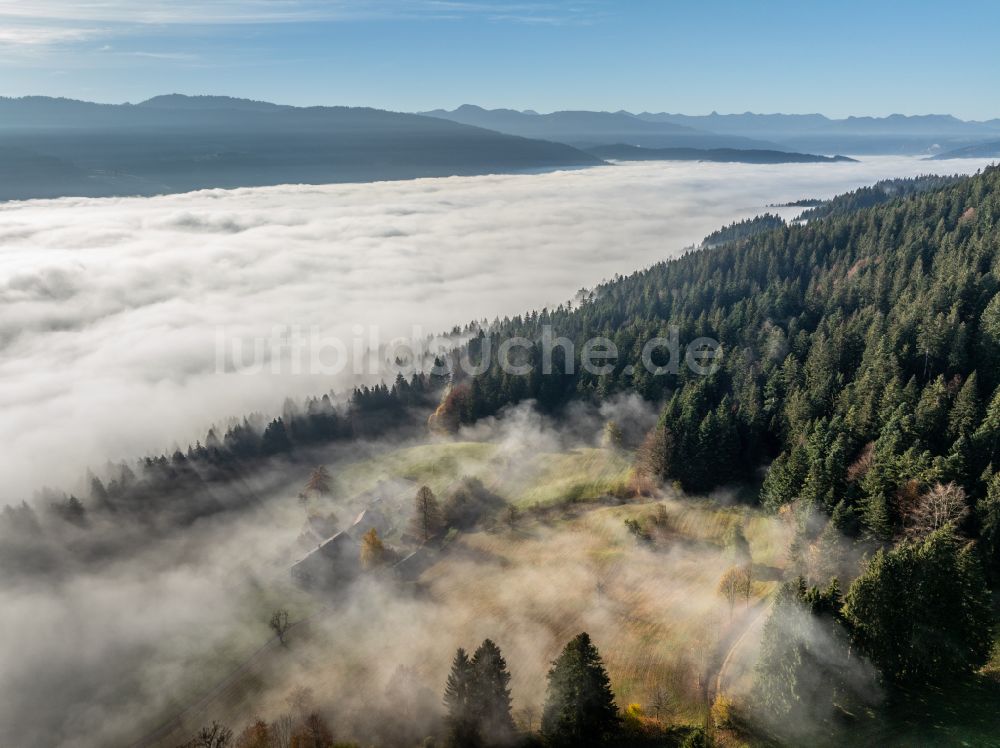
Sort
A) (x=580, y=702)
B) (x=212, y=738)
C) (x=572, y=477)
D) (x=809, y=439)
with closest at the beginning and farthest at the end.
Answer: (x=580, y=702), (x=212, y=738), (x=809, y=439), (x=572, y=477)

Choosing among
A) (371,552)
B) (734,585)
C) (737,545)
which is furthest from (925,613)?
(371,552)

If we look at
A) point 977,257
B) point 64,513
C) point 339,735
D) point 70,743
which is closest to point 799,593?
point 339,735

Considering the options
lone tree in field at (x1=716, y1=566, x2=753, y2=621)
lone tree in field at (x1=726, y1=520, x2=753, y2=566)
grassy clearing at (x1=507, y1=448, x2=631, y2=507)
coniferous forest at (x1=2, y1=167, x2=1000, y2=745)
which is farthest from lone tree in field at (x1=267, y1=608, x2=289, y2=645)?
lone tree in field at (x1=726, y1=520, x2=753, y2=566)

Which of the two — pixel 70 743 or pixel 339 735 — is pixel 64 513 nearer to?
pixel 70 743

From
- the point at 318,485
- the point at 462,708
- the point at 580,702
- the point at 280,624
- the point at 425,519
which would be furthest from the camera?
the point at 318,485

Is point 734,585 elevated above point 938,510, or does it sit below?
below

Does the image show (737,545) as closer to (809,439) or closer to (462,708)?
(809,439)
